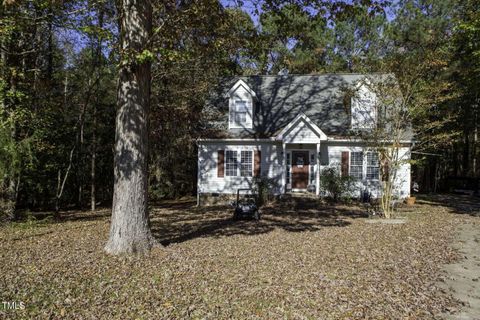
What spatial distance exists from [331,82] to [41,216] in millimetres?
16133

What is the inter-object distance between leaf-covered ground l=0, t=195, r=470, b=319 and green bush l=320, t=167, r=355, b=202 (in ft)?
18.8

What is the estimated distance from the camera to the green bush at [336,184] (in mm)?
16703

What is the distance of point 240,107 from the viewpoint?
18734mm

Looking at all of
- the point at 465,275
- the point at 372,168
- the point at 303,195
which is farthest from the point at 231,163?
the point at 465,275

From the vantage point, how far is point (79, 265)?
6.43 m

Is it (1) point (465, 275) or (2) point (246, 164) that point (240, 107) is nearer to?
(2) point (246, 164)

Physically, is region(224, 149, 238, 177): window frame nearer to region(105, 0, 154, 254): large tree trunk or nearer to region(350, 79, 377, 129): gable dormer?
region(350, 79, 377, 129): gable dormer

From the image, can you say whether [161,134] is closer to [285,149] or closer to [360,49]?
[285,149]

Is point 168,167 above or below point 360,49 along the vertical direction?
below

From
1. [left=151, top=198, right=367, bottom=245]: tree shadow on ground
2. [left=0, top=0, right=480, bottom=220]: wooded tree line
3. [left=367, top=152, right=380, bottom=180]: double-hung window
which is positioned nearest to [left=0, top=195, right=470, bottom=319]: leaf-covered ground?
[left=151, top=198, right=367, bottom=245]: tree shadow on ground

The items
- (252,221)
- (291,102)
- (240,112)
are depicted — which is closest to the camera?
(252,221)

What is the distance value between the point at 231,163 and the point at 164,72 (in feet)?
18.9

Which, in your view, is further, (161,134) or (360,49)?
(360,49)

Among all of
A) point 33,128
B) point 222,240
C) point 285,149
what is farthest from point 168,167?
point 222,240
